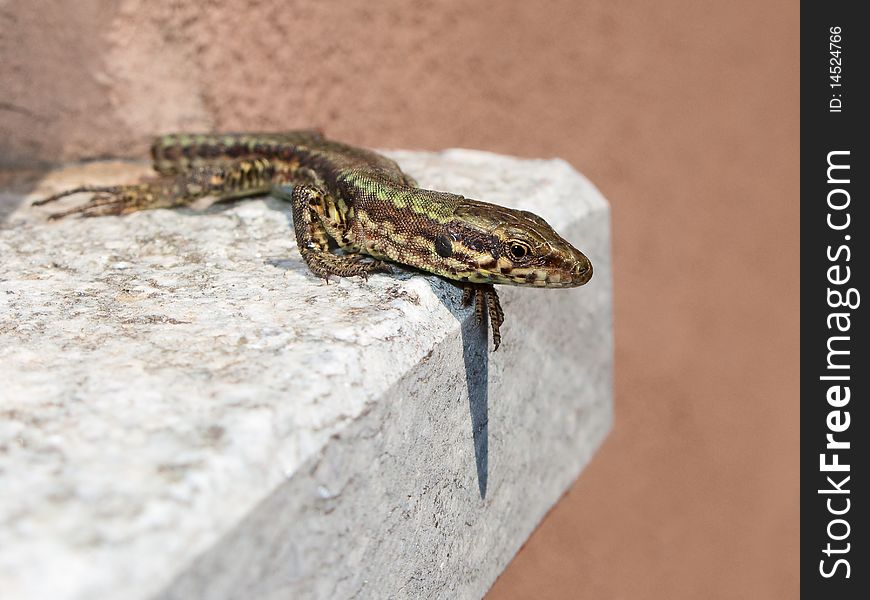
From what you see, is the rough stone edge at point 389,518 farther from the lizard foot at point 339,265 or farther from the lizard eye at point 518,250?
the lizard foot at point 339,265

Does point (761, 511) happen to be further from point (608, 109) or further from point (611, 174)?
point (608, 109)

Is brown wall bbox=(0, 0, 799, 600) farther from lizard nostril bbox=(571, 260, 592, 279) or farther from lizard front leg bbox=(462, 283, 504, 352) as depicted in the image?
lizard nostril bbox=(571, 260, 592, 279)

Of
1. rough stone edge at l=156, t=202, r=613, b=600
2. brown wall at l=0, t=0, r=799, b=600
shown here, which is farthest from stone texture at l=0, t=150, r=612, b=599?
brown wall at l=0, t=0, r=799, b=600

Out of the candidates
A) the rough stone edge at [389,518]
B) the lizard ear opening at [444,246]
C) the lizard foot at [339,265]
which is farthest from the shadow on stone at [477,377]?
the lizard foot at [339,265]

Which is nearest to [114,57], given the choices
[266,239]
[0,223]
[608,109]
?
[0,223]

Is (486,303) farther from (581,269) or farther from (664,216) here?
(664,216)
